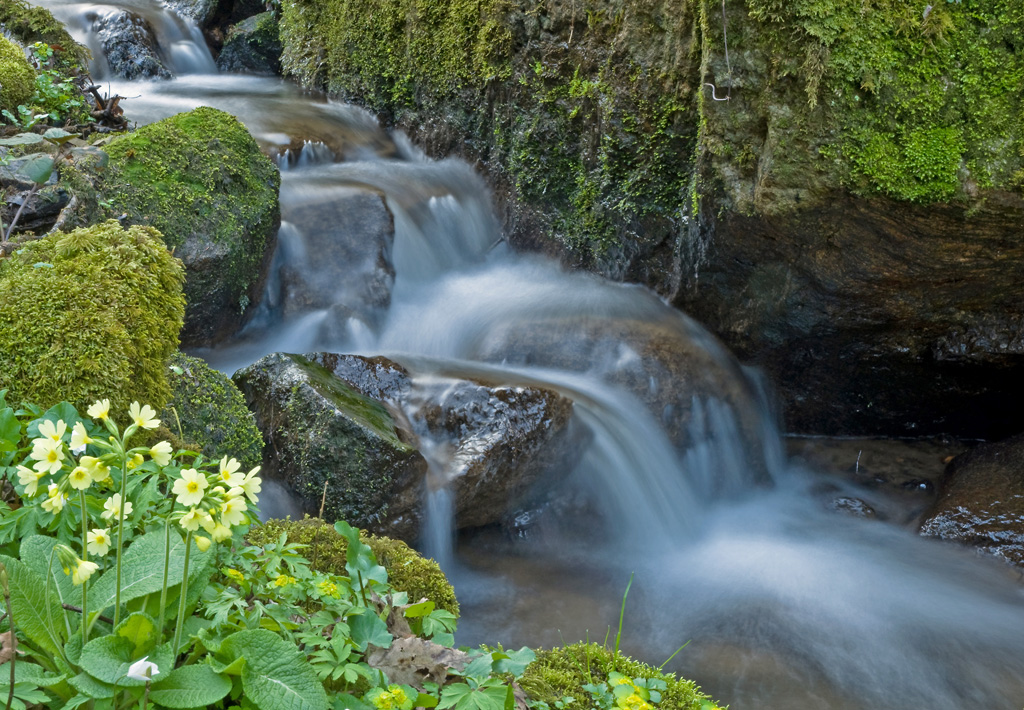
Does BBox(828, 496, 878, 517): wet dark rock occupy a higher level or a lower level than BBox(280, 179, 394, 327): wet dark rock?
lower

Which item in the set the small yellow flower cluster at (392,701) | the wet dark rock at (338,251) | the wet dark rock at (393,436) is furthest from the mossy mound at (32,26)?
the small yellow flower cluster at (392,701)

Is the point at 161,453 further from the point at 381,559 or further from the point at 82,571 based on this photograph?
the point at 381,559

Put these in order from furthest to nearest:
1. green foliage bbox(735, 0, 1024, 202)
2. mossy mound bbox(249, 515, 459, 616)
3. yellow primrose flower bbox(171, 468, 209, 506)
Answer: green foliage bbox(735, 0, 1024, 202) → mossy mound bbox(249, 515, 459, 616) → yellow primrose flower bbox(171, 468, 209, 506)

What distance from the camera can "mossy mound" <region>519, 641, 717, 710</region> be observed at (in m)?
2.14

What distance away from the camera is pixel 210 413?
3.70 m

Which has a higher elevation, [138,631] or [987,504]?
[138,631]

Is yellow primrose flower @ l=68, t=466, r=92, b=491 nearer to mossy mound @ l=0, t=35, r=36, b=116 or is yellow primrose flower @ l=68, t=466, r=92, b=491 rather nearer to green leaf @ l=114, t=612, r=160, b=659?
green leaf @ l=114, t=612, r=160, b=659

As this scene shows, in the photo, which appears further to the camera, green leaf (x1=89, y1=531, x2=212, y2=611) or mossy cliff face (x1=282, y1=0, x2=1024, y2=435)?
mossy cliff face (x1=282, y1=0, x2=1024, y2=435)

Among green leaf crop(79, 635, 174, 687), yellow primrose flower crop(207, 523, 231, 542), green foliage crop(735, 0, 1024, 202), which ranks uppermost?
green foliage crop(735, 0, 1024, 202)

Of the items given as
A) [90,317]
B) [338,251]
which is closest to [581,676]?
[90,317]

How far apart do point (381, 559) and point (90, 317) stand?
1.41m

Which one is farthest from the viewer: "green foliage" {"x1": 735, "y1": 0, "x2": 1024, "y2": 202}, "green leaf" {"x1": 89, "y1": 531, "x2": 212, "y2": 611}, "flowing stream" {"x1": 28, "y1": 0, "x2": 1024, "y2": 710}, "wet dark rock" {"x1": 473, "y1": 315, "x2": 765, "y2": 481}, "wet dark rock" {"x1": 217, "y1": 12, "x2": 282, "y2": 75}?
"wet dark rock" {"x1": 217, "y1": 12, "x2": 282, "y2": 75}

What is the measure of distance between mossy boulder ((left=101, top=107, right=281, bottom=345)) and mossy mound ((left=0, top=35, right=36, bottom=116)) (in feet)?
2.74

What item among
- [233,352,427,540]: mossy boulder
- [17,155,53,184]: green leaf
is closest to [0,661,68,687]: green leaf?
[233,352,427,540]: mossy boulder
